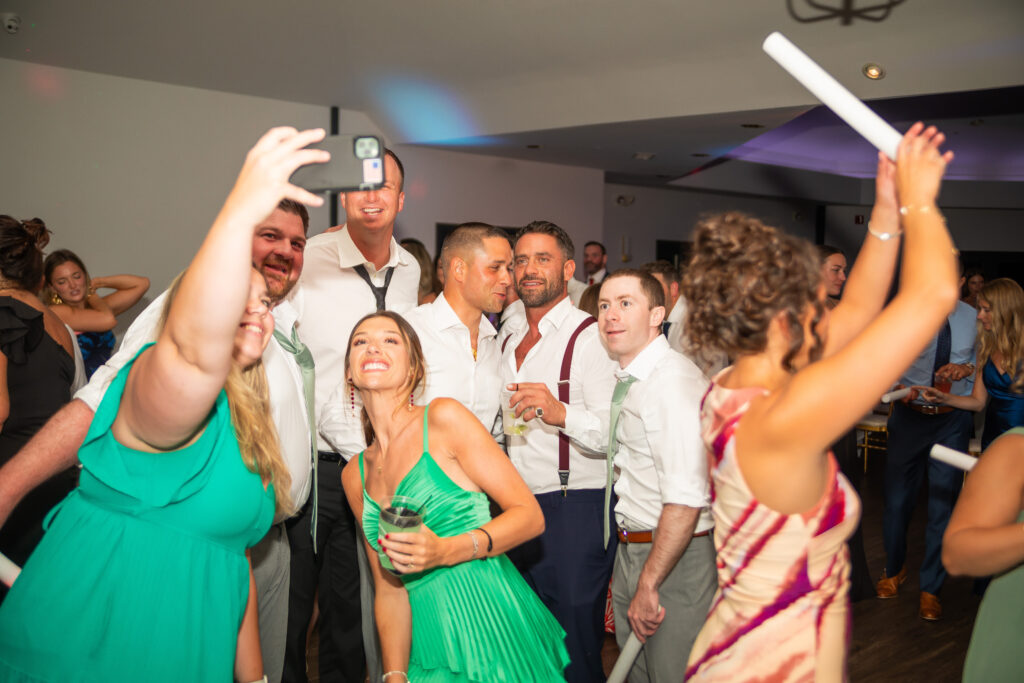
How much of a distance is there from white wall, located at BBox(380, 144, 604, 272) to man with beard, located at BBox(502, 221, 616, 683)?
17.6 ft

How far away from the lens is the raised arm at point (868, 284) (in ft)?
4.64

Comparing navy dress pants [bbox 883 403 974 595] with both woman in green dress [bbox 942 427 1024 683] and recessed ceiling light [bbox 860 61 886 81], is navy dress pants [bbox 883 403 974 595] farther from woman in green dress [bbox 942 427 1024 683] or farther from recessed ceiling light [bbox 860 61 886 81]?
woman in green dress [bbox 942 427 1024 683]

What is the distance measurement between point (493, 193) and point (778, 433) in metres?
8.23

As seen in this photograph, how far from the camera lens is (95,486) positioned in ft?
4.60

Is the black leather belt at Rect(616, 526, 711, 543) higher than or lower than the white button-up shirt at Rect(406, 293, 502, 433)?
lower

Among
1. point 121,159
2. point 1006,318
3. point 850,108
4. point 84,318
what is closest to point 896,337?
point 850,108

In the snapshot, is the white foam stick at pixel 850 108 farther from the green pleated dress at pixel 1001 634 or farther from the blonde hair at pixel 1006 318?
the blonde hair at pixel 1006 318

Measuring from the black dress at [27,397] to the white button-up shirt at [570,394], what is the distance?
1.64m

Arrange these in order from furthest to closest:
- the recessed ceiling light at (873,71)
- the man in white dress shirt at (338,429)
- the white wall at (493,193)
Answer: the white wall at (493,193) < the recessed ceiling light at (873,71) < the man in white dress shirt at (338,429)

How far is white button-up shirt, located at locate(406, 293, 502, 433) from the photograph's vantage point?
2877 mm

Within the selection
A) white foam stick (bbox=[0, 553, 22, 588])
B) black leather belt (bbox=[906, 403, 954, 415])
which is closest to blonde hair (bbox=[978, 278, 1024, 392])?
black leather belt (bbox=[906, 403, 954, 415])

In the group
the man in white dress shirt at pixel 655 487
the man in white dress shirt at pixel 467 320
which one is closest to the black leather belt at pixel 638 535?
the man in white dress shirt at pixel 655 487

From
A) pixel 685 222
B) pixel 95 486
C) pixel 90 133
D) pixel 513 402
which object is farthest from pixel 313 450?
pixel 685 222

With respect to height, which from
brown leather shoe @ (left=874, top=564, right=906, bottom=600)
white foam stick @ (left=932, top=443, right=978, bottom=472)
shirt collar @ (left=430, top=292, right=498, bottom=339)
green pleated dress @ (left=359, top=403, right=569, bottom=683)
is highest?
shirt collar @ (left=430, top=292, right=498, bottom=339)
